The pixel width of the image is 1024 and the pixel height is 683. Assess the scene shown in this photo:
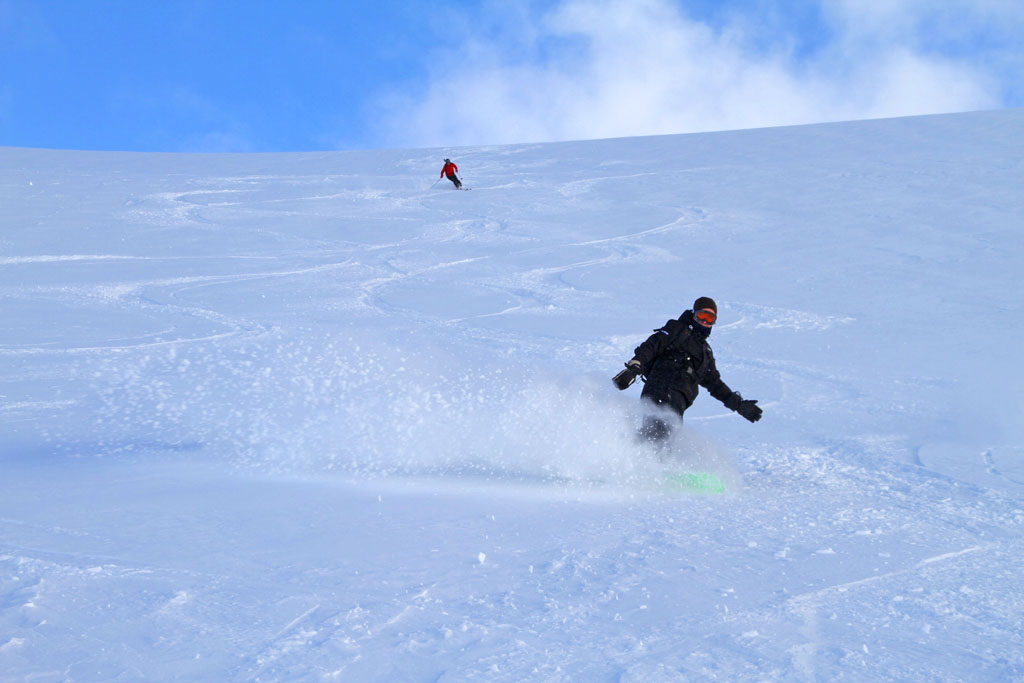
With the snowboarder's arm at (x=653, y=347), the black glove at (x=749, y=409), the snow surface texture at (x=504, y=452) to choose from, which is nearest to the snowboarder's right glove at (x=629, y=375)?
the snowboarder's arm at (x=653, y=347)

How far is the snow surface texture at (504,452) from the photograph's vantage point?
10.9 ft

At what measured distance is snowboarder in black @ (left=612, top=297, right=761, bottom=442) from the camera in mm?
5625

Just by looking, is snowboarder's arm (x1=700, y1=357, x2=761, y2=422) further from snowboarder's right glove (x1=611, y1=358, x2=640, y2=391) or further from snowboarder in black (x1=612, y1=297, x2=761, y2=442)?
snowboarder's right glove (x1=611, y1=358, x2=640, y2=391)

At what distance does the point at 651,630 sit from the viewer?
3375mm

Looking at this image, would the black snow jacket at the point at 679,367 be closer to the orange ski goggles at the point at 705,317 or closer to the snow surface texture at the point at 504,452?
the orange ski goggles at the point at 705,317

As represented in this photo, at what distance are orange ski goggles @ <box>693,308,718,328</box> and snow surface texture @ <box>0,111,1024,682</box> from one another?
0.75 m

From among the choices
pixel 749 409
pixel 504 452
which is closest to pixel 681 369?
pixel 749 409

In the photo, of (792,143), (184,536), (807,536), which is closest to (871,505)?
(807,536)

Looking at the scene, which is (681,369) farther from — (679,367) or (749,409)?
(749,409)

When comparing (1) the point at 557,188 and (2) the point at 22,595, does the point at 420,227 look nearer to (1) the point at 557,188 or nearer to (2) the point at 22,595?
(1) the point at 557,188

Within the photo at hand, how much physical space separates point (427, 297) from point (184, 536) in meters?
6.90

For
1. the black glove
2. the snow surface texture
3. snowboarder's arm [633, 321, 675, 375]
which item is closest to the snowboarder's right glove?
snowboarder's arm [633, 321, 675, 375]

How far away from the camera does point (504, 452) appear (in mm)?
5953

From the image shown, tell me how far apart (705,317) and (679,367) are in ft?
1.12
